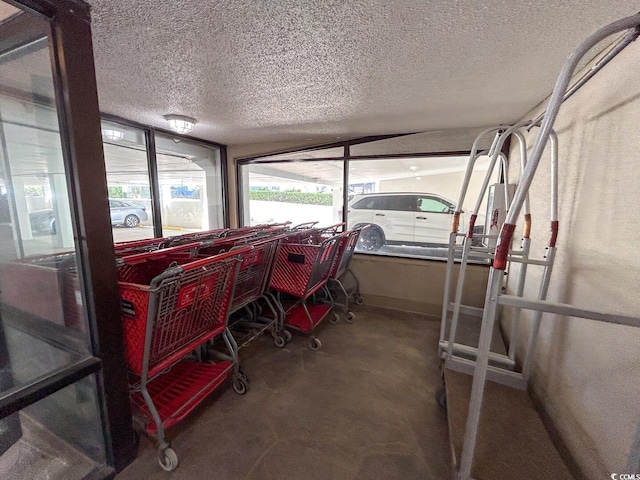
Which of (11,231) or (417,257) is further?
(417,257)

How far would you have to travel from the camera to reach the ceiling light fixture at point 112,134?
2.90 meters

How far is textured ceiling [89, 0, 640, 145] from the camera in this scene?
1.15 metres

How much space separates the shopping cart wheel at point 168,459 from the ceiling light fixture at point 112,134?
309 centimetres

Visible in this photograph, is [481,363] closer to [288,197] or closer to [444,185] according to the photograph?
[444,185]

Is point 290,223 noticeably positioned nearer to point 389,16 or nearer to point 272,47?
point 272,47

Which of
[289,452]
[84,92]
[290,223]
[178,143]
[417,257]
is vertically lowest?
[289,452]

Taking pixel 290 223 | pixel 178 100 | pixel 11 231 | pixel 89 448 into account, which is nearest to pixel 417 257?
pixel 290 223

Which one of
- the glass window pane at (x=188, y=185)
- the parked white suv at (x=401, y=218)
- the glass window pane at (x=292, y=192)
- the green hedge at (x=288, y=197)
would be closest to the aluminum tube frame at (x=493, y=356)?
the parked white suv at (x=401, y=218)

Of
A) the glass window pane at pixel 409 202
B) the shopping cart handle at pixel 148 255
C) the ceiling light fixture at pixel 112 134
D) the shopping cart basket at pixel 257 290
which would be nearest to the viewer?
the shopping cart handle at pixel 148 255

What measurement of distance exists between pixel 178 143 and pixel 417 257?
3714 mm

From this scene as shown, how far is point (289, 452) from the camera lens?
1.56 m

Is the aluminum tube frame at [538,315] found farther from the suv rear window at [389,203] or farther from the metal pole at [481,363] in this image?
the suv rear window at [389,203]

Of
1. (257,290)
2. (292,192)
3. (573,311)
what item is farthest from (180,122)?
(573,311)

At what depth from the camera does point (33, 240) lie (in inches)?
59.6
